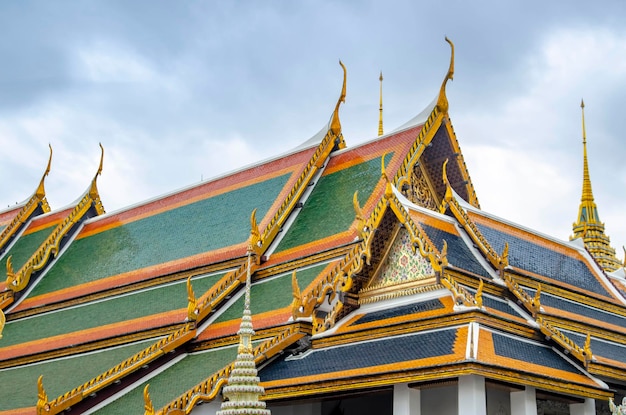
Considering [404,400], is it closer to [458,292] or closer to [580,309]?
[458,292]

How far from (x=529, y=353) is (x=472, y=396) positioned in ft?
3.06

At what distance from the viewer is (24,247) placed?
16.3 m

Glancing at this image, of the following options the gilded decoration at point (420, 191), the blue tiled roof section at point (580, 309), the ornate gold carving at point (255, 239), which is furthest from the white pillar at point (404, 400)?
the ornate gold carving at point (255, 239)

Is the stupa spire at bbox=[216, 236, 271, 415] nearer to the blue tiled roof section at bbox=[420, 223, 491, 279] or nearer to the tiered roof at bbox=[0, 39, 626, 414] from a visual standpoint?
the tiered roof at bbox=[0, 39, 626, 414]

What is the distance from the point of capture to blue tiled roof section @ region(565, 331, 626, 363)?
8.86 m

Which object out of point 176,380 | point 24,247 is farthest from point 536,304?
point 24,247

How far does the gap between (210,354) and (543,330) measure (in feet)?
11.2

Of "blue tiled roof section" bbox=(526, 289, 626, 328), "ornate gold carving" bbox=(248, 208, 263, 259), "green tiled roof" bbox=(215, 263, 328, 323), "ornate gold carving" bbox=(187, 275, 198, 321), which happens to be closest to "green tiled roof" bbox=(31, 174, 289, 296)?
"ornate gold carving" bbox=(248, 208, 263, 259)

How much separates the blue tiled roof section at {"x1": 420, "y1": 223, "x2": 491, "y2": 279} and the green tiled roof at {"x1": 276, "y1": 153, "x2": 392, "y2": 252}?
5.40ft

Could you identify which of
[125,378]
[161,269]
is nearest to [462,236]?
[125,378]

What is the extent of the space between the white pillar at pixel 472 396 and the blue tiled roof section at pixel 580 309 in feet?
7.40

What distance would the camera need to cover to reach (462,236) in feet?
31.2

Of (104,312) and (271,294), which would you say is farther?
(104,312)

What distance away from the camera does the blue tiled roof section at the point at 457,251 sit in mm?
8805
